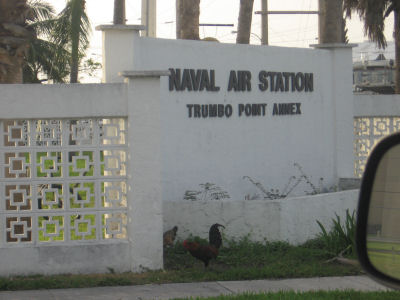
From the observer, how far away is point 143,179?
8.73 m

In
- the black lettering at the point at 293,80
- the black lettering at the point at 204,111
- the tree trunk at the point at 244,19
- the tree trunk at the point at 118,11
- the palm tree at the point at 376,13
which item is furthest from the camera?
the tree trunk at the point at 118,11

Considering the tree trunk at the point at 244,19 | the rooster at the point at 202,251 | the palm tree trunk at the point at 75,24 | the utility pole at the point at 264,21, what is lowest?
the rooster at the point at 202,251

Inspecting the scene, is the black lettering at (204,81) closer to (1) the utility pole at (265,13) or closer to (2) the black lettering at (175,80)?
(2) the black lettering at (175,80)

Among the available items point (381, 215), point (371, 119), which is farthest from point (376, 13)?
point (381, 215)

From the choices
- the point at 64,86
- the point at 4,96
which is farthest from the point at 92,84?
the point at 4,96

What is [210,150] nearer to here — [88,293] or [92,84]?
[92,84]

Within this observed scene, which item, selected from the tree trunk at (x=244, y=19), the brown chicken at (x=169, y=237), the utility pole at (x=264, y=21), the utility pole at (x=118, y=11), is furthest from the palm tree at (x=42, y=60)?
the brown chicken at (x=169, y=237)

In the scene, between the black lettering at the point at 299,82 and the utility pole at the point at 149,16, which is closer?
the black lettering at the point at 299,82

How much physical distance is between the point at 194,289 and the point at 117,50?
12.2 feet

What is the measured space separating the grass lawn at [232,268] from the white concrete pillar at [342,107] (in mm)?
2524

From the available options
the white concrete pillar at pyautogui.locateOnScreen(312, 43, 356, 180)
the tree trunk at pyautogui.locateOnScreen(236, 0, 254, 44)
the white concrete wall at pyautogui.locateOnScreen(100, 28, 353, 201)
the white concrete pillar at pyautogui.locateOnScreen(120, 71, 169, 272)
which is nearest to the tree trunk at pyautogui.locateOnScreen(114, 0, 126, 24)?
the tree trunk at pyautogui.locateOnScreen(236, 0, 254, 44)

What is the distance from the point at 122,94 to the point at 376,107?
5440 millimetres

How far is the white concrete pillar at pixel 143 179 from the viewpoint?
869 cm

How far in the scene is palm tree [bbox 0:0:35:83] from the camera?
9602mm
